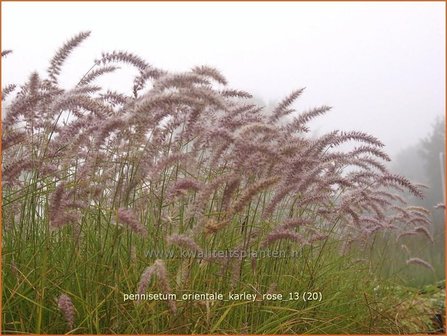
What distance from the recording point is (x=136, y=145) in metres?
2.61

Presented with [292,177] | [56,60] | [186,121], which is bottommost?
[292,177]

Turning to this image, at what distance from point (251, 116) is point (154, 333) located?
135cm

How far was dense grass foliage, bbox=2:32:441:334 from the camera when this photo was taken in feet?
7.89

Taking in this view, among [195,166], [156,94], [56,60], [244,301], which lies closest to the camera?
[156,94]

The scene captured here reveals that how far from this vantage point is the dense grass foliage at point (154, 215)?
2406 millimetres

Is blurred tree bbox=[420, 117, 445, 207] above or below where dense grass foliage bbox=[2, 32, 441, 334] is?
above

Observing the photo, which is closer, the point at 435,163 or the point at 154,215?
the point at 154,215

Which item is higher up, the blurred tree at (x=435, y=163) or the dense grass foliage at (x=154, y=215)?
the blurred tree at (x=435, y=163)

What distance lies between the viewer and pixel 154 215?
312 centimetres

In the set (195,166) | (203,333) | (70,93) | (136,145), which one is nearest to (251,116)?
(195,166)

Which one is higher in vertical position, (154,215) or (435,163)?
(435,163)

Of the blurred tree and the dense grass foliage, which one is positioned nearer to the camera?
the dense grass foliage

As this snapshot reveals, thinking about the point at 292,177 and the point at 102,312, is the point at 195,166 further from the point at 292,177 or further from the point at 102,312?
the point at 102,312

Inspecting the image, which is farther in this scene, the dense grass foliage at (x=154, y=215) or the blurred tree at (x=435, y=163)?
the blurred tree at (x=435, y=163)
